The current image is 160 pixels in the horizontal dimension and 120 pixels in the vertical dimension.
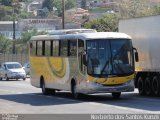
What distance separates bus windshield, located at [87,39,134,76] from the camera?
2834 centimetres

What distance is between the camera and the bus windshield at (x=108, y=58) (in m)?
28.3

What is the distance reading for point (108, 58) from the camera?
28516mm

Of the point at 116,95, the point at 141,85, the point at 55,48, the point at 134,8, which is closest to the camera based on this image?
A: the point at 116,95

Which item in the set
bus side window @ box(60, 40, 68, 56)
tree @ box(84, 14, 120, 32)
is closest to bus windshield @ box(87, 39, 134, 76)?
bus side window @ box(60, 40, 68, 56)

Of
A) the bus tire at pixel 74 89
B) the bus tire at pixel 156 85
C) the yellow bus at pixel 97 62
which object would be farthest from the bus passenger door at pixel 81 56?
the bus tire at pixel 156 85

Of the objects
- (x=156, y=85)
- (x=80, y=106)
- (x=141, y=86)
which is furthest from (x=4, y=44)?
(x=80, y=106)

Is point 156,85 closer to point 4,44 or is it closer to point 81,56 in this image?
point 81,56

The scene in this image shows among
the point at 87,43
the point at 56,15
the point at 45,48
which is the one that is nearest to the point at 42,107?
the point at 87,43

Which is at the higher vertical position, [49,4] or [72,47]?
[72,47]

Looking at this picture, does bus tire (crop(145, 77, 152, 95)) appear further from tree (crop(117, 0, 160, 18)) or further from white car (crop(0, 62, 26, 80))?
tree (crop(117, 0, 160, 18))

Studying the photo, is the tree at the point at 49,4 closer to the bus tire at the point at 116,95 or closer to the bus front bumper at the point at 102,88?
the bus tire at the point at 116,95

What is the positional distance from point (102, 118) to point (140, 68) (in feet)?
39.0

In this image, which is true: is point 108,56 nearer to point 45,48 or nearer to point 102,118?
point 45,48

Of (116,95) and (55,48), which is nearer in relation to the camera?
(116,95)
